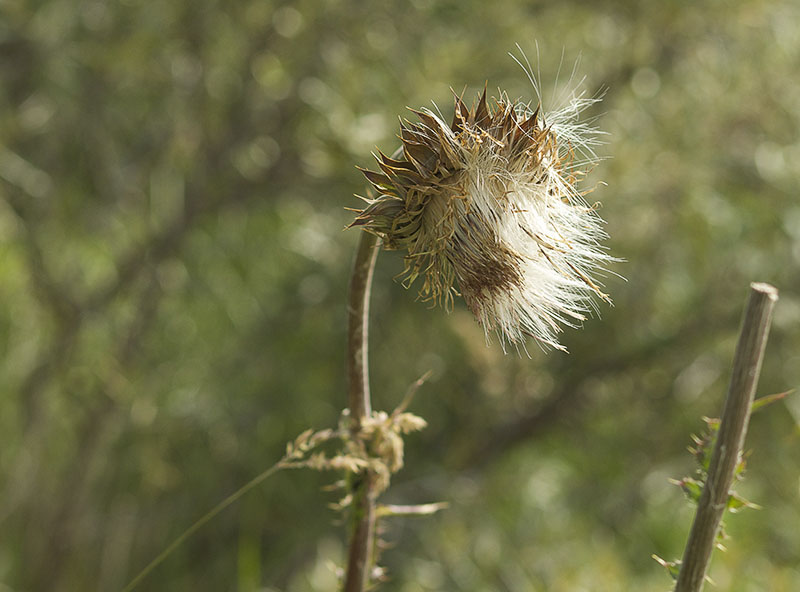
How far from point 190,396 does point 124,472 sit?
48 cm

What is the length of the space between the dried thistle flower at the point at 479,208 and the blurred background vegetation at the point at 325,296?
1309 mm

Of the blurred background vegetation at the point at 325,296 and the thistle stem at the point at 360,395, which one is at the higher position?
the blurred background vegetation at the point at 325,296

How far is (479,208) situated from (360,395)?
22 centimetres

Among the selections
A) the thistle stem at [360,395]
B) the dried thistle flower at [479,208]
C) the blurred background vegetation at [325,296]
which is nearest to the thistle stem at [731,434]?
the dried thistle flower at [479,208]

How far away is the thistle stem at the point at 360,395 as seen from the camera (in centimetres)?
79

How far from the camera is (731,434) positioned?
2.29 ft

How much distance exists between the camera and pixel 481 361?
2.37 m

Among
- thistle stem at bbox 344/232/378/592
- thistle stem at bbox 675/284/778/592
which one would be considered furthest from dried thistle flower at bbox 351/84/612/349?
thistle stem at bbox 675/284/778/592

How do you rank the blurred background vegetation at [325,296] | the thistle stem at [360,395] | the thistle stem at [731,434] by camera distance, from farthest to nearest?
the blurred background vegetation at [325,296], the thistle stem at [360,395], the thistle stem at [731,434]

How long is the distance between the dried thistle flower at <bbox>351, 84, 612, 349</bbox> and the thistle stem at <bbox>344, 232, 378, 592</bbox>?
0.04 meters

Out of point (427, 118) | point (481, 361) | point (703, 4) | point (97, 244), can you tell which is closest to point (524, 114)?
point (427, 118)

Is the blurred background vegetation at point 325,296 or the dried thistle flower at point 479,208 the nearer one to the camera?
the dried thistle flower at point 479,208

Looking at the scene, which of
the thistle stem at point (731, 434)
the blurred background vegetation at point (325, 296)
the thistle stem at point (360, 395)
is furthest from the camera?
the blurred background vegetation at point (325, 296)

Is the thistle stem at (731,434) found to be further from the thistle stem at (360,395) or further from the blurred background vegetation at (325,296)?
the blurred background vegetation at (325,296)
